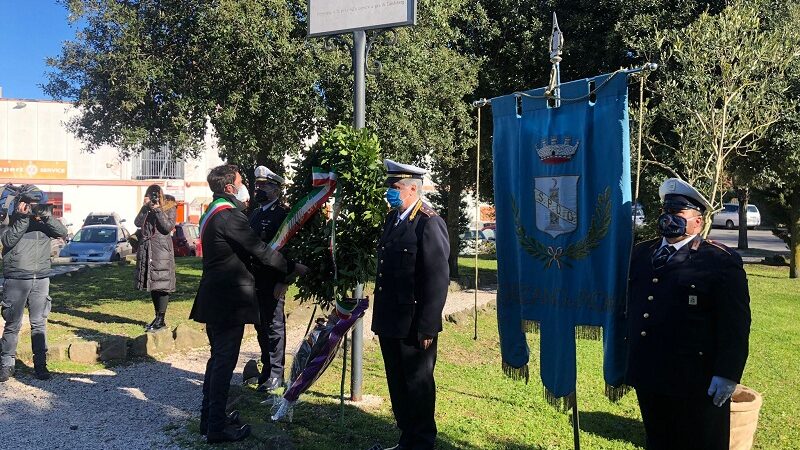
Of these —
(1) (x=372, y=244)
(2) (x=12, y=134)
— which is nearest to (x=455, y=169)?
(1) (x=372, y=244)

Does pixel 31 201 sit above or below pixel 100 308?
above

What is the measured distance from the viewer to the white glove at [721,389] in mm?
3338

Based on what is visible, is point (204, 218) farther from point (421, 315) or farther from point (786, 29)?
point (786, 29)

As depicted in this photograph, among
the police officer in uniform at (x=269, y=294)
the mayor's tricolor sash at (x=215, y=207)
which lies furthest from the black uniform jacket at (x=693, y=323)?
the police officer in uniform at (x=269, y=294)

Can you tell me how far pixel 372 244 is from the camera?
18.1 ft

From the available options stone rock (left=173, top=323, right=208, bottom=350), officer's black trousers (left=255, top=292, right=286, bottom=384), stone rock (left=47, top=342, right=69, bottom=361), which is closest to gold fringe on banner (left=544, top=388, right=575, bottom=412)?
officer's black trousers (left=255, top=292, right=286, bottom=384)

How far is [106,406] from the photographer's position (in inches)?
242

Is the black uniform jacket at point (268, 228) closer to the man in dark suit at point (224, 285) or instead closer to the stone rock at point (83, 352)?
the man in dark suit at point (224, 285)

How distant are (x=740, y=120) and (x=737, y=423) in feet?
16.6

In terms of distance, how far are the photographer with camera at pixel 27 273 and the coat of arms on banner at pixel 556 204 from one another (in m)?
5.34

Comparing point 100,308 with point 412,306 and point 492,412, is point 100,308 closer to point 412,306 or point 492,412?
point 492,412

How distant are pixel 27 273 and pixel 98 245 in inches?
681

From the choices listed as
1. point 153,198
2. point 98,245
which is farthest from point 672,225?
point 98,245

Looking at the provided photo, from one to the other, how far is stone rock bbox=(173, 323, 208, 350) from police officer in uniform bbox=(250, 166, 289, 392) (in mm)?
2339
